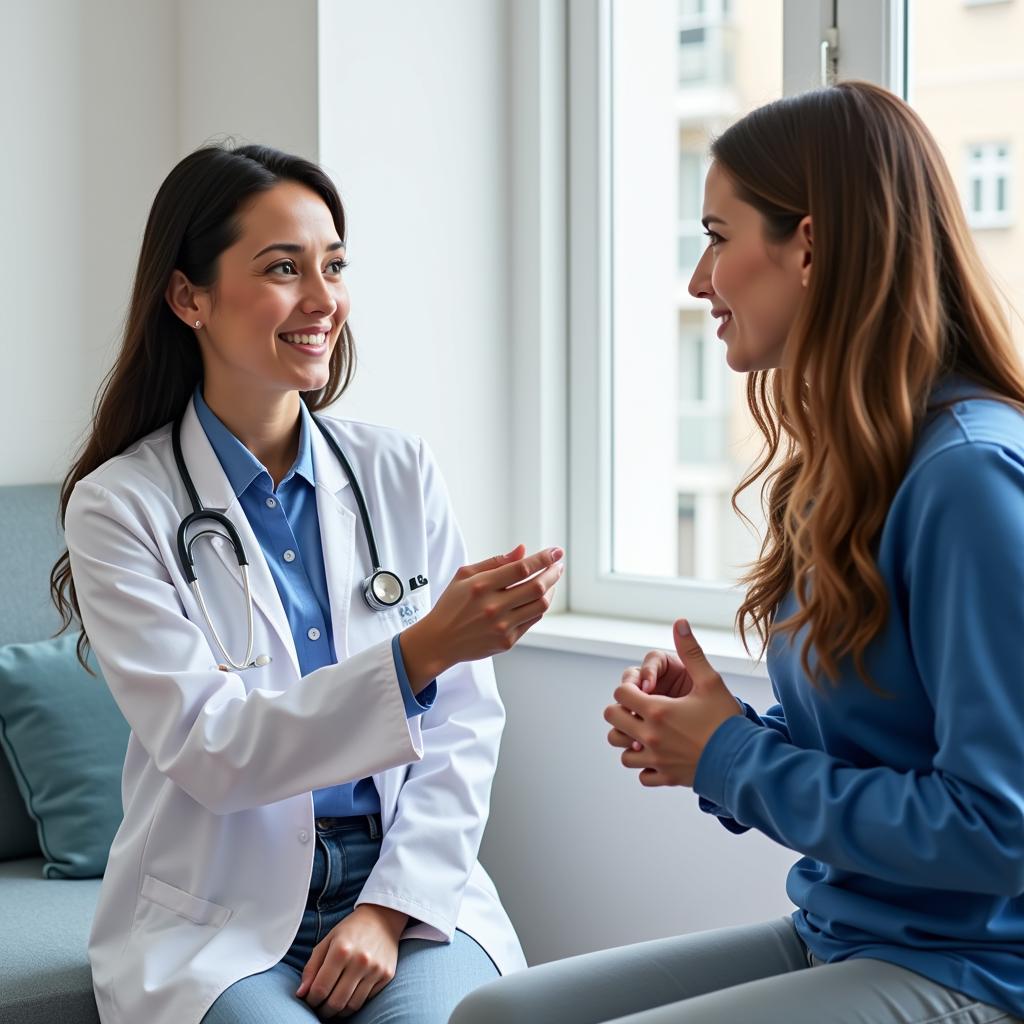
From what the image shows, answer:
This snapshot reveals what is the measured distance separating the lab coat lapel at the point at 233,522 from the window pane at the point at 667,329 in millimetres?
1094

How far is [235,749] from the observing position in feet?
4.74

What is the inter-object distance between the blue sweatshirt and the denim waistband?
60 cm

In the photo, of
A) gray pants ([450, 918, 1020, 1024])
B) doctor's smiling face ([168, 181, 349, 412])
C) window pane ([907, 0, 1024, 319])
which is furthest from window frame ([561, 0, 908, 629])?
gray pants ([450, 918, 1020, 1024])

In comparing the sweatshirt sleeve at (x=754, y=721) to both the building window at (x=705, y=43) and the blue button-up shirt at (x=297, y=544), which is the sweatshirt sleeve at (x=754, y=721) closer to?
the blue button-up shirt at (x=297, y=544)

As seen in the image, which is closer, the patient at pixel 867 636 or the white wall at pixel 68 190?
the patient at pixel 867 636

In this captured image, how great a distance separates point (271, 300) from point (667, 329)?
113 centimetres

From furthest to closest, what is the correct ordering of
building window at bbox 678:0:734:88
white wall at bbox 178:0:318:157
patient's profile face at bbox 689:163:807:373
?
building window at bbox 678:0:734:88, white wall at bbox 178:0:318:157, patient's profile face at bbox 689:163:807:373

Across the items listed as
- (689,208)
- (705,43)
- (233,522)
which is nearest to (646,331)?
(689,208)

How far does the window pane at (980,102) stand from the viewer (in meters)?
1.95

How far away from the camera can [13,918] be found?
1796mm

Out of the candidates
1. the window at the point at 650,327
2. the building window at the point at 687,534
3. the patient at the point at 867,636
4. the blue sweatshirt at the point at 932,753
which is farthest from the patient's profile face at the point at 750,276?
the building window at the point at 687,534

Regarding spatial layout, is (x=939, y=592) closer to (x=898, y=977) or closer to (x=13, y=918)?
(x=898, y=977)

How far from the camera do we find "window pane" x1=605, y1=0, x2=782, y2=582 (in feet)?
8.25

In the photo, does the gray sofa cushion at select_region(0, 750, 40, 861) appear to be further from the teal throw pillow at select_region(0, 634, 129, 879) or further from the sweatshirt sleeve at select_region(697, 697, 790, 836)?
the sweatshirt sleeve at select_region(697, 697, 790, 836)
